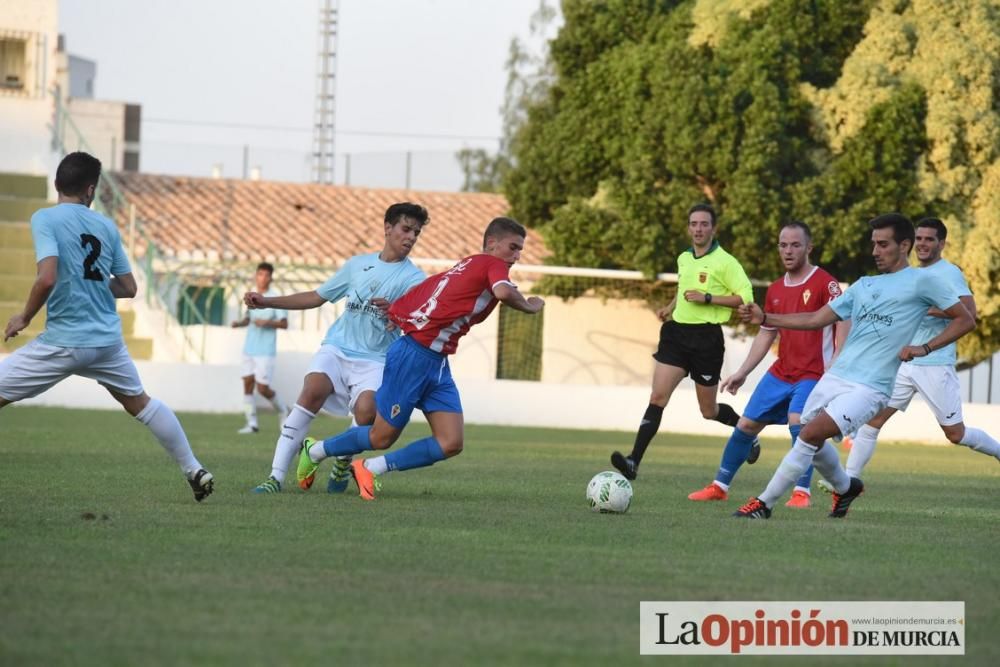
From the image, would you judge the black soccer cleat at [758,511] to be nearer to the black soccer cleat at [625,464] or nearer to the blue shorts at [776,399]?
the blue shorts at [776,399]

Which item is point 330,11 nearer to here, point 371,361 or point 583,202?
point 583,202

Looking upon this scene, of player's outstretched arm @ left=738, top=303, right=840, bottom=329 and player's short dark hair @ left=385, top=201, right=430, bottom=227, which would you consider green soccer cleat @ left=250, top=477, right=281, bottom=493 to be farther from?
player's outstretched arm @ left=738, top=303, right=840, bottom=329

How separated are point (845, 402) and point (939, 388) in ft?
11.5

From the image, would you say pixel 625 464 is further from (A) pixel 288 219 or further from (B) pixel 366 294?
(A) pixel 288 219

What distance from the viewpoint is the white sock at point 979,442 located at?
1349 centimetres

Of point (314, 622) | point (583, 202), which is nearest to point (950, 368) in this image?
point (314, 622)

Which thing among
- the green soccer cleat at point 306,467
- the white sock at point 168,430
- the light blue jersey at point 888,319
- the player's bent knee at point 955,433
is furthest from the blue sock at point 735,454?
the white sock at point 168,430

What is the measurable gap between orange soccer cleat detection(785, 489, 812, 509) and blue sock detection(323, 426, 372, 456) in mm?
3338

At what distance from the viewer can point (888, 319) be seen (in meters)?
10.4

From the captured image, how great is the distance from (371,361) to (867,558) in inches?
175

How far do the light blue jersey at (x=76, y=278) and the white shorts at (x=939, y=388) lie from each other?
655 centimetres

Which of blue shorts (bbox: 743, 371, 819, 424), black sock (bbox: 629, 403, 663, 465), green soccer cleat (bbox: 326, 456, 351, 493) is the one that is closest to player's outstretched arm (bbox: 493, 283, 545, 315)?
green soccer cleat (bbox: 326, 456, 351, 493)

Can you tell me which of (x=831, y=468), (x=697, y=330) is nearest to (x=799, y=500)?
(x=831, y=468)

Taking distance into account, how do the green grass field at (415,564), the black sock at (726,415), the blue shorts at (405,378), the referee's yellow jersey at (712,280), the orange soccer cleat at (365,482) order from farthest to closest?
1. the black sock at (726,415)
2. the referee's yellow jersey at (712,280)
3. the orange soccer cleat at (365,482)
4. the blue shorts at (405,378)
5. the green grass field at (415,564)
